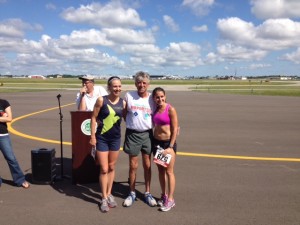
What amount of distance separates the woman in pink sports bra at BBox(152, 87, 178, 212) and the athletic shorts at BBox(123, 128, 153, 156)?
0.37 feet

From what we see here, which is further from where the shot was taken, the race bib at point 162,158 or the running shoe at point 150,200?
the running shoe at point 150,200

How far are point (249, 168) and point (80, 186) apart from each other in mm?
3318

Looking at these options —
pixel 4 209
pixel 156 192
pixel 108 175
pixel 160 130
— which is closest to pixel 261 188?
pixel 156 192

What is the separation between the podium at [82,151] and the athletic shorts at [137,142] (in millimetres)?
999

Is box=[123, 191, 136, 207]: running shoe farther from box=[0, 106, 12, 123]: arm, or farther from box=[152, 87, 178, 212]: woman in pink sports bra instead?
box=[0, 106, 12, 123]: arm

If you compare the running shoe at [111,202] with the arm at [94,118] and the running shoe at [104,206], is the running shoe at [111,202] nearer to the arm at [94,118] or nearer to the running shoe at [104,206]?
the running shoe at [104,206]

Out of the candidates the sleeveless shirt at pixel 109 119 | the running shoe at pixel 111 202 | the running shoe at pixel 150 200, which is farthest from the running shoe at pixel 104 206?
the sleeveless shirt at pixel 109 119

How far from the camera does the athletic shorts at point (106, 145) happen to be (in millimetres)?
4711

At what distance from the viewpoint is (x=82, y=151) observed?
220 inches

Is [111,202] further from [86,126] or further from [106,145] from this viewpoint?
[86,126]

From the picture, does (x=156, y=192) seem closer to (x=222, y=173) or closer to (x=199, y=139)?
(x=222, y=173)

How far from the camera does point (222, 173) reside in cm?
629

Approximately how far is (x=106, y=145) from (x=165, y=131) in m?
0.86

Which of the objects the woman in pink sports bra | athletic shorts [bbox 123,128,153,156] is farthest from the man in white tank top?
the woman in pink sports bra
